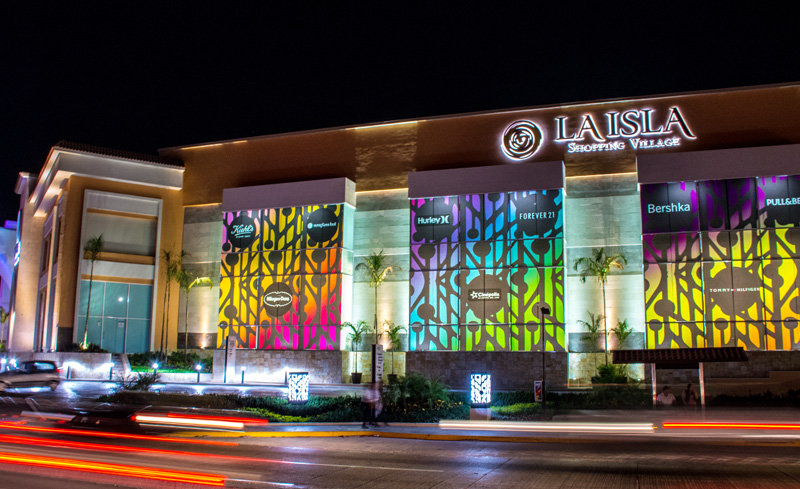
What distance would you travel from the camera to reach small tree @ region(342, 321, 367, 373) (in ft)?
140

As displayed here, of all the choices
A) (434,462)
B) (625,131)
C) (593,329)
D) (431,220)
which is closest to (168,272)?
(431,220)

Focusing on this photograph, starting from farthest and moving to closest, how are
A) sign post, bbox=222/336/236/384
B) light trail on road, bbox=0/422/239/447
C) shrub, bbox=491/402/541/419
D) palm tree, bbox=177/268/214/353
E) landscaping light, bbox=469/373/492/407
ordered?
palm tree, bbox=177/268/214/353 → sign post, bbox=222/336/236/384 → shrub, bbox=491/402/541/419 → landscaping light, bbox=469/373/492/407 → light trail on road, bbox=0/422/239/447

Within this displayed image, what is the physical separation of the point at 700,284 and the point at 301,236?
77.7 ft

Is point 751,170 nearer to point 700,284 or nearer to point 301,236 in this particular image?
point 700,284

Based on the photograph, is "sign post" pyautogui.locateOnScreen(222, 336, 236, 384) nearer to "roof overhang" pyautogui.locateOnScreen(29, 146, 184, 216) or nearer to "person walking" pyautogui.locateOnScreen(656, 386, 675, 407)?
"roof overhang" pyautogui.locateOnScreen(29, 146, 184, 216)

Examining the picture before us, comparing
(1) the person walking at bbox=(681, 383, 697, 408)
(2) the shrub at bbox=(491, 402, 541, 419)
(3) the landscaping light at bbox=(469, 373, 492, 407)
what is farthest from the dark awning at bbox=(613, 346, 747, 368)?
(3) the landscaping light at bbox=(469, 373, 492, 407)

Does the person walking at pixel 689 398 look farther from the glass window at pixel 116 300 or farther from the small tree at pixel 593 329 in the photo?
the glass window at pixel 116 300

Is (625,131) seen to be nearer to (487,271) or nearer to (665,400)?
(487,271)

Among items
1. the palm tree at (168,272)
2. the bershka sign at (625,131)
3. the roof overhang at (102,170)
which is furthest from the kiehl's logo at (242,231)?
the bershka sign at (625,131)

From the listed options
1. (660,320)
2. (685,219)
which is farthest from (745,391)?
(685,219)

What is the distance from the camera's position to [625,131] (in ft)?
129

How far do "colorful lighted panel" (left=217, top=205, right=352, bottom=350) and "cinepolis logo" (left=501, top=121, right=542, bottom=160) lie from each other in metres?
10.9

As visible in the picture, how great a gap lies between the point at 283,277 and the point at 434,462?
31398mm

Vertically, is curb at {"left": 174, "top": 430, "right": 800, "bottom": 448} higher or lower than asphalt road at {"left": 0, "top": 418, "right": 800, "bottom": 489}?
lower
